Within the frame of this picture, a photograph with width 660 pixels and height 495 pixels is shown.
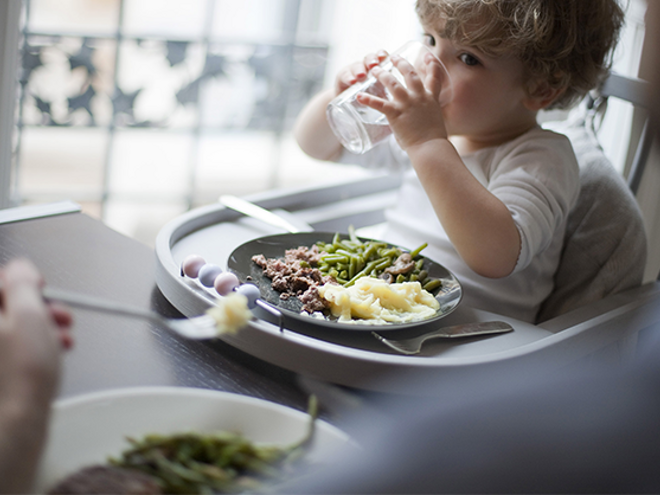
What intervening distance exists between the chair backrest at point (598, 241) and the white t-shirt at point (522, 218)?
1.0 inches

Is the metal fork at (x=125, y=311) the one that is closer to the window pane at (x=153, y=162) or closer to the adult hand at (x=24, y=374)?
the adult hand at (x=24, y=374)

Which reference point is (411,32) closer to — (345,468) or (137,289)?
(137,289)

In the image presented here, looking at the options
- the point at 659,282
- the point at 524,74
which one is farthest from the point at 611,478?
the point at 524,74

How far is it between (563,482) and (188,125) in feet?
7.75

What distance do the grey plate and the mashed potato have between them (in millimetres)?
12

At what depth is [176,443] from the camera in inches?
15.9

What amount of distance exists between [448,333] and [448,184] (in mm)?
251

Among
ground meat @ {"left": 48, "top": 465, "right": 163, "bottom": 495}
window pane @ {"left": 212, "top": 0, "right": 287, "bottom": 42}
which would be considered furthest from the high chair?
window pane @ {"left": 212, "top": 0, "right": 287, "bottom": 42}

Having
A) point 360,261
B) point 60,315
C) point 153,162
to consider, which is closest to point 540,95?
point 360,261

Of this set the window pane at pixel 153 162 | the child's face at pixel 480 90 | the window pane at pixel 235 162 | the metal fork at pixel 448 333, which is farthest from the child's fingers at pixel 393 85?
the window pane at pixel 235 162

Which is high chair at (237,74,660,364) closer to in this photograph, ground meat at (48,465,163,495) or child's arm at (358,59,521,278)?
child's arm at (358,59,521,278)

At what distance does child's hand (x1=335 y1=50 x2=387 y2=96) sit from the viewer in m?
0.92

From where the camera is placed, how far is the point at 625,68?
1.33 metres

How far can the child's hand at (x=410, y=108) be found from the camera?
0.86 metres
